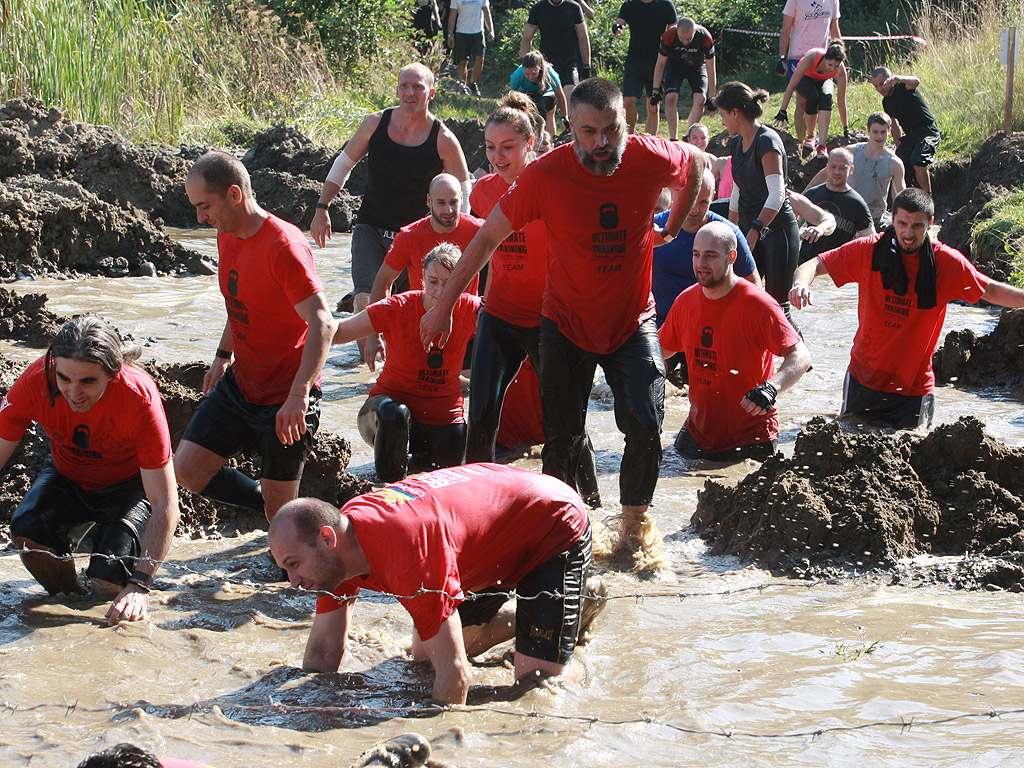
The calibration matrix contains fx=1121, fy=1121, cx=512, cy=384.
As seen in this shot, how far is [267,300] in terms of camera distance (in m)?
5.07

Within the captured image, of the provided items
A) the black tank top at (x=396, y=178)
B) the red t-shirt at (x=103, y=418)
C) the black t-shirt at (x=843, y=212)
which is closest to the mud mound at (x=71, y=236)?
the black tank top at (x=396, y=178)

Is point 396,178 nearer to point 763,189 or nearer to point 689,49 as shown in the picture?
point 763,189

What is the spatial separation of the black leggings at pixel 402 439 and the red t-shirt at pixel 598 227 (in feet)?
4.04

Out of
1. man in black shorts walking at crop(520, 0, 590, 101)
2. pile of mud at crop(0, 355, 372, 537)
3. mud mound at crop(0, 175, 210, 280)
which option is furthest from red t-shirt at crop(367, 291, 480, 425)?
man in black shorts walking at crop(520, 0, 590, 101)

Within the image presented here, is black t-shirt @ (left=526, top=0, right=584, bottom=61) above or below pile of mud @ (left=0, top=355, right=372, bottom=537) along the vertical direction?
above

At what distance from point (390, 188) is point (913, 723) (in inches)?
212

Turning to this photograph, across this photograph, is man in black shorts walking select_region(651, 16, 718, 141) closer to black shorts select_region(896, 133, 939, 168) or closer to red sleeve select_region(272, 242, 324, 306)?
black shorts select_region(896, 133, 939, 168)

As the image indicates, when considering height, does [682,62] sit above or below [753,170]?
above

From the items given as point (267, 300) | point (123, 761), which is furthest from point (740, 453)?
point (123, 761)

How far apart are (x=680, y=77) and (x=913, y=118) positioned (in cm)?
308

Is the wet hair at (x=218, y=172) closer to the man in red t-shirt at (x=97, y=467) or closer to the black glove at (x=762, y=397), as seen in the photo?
the man in red t-shirt at (x=97, y=467)

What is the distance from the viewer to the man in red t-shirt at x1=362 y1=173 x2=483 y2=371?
6844 millimetres

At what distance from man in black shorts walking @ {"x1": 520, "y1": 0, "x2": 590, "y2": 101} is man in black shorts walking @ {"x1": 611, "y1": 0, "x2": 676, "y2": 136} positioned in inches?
23.7

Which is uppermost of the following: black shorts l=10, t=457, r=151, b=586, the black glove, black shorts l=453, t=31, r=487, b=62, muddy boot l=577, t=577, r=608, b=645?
black shorts l=453, t=31, r=487, b=62
